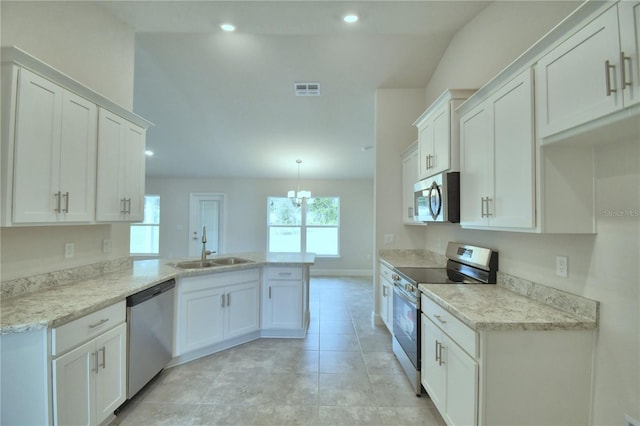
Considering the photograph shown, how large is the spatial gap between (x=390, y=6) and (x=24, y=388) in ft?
11.8

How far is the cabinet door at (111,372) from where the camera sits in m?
1.71

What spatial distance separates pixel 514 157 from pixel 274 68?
3.04 metres

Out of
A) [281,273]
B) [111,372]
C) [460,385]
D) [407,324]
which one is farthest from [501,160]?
[111,372]

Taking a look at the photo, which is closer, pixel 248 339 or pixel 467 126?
pixel 467 126

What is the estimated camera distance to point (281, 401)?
2.14 metres

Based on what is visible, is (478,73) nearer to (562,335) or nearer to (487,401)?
(562,335)

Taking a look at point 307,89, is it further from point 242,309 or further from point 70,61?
point 242,309

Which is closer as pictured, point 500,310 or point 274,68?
point 500,310

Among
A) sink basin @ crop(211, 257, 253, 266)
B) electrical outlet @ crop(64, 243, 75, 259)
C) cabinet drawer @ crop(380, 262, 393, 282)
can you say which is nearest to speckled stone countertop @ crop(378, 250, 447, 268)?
cabinet drawer @ crop(380, 262, 393, 282)

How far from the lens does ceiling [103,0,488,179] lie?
8.38ft

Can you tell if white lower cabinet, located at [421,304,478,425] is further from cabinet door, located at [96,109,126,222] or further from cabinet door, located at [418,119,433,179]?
cabinet door, located at [96,109,126,222]

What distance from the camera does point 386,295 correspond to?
10.7 ft

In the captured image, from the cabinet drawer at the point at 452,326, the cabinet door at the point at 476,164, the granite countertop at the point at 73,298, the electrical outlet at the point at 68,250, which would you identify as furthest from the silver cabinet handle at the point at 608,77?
the electrical outlet at the point at 68,250

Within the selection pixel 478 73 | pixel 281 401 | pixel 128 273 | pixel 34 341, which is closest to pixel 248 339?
pixel 281 401
